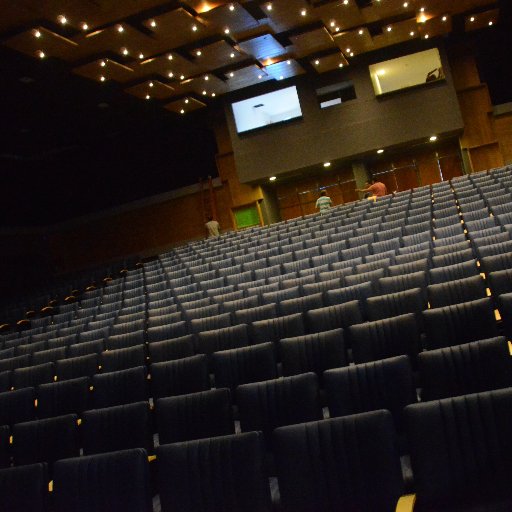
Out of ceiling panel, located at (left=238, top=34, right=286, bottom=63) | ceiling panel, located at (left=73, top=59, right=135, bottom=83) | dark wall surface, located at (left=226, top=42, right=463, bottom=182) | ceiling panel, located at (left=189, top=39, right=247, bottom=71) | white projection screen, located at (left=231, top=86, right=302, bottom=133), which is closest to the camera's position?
ceiling panel, located at (left=73, top=59, right=135, bottom=83)

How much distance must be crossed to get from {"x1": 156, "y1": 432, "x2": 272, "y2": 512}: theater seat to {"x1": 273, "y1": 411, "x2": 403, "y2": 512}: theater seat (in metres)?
0.09

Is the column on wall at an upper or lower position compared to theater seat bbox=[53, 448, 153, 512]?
upper

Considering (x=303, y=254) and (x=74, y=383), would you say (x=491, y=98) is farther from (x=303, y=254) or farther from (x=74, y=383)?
(x=74, y=383)

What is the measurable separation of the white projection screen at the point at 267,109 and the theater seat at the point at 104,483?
11.4 metres

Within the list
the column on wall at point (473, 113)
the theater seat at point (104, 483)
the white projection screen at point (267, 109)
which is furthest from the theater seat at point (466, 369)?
the column on wall at point (473, 113)

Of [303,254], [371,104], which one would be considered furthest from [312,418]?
[371,104]

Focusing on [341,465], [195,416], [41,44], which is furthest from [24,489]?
[41,44]

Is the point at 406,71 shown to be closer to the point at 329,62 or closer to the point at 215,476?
the point at 329,62

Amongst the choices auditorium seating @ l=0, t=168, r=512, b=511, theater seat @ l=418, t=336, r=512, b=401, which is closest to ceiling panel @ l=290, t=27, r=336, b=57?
auditorium seating @ l=0, t=168, r=512, b=511

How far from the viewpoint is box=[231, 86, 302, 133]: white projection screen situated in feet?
42.5

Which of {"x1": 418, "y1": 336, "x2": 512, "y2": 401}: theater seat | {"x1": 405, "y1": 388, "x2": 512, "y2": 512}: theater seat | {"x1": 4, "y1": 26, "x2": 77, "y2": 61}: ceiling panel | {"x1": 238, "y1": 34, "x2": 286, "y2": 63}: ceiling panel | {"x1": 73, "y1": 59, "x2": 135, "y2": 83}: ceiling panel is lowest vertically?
{"x1": 405, "y1": 388, "x2": 512, "y2": 512}: theater seat

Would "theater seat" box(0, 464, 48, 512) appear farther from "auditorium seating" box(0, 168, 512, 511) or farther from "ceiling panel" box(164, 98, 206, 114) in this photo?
"ceiling panel" box(164, 98, 206, 114)

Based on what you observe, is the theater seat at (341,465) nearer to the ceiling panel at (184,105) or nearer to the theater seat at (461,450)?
the theater seat at (461,450)

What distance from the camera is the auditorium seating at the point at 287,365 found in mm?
2094
